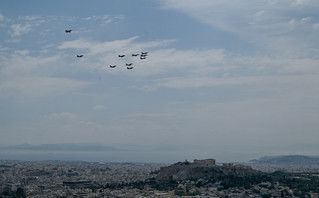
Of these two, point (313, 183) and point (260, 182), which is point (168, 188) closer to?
point (260, 182)

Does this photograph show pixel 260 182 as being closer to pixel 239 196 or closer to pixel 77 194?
pixel 239 196

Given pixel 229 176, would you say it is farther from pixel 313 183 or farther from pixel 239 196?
pixel 239 196

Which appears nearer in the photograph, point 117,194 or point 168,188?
point 117,194

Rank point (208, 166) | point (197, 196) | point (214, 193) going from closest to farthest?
point (197, 196), point (214, 193), point (208, 166)

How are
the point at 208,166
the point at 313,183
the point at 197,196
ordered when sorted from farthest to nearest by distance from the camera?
the point at 208,166
the point at 313,183
the point at 197,196

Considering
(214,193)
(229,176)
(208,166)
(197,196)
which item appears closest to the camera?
(197,196)

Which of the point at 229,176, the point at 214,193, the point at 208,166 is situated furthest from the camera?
the point at 208,166

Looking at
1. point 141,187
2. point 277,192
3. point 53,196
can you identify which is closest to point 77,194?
point 53,196

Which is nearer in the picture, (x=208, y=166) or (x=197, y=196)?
(x=197, y=196)

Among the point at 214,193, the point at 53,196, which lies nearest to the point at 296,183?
the point at 214,193
